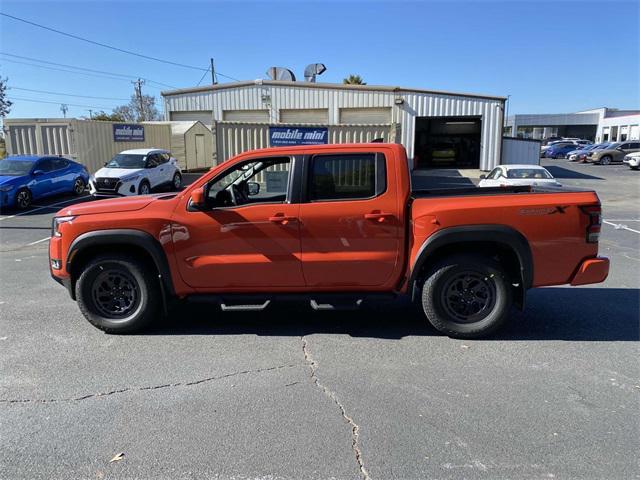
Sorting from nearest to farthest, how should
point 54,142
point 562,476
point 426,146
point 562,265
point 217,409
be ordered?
point 562,476
point 217,409
point 562,265
point 54,142
point 426,146

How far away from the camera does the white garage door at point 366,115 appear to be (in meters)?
24.4

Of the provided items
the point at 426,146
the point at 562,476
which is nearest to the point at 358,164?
the point at 562,476

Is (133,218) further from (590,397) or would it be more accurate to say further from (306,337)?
(590,397)

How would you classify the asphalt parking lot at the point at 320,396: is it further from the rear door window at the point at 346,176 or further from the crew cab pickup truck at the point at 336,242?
the rear door window at the point at 346,176

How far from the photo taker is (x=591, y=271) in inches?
176

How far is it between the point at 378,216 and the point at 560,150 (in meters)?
49.4

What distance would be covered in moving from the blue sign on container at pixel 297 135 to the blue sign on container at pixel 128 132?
1114 centimetres

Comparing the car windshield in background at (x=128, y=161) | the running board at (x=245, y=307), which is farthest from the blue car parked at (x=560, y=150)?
the running board at (x=245, y=307)

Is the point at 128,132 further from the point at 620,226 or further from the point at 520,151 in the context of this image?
the point at 620,226

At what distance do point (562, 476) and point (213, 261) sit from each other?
3.30 metres

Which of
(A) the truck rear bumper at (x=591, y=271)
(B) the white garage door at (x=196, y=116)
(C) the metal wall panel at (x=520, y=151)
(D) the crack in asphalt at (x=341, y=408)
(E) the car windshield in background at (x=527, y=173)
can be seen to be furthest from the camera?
(B) the white garage door at (x=196, y=116)

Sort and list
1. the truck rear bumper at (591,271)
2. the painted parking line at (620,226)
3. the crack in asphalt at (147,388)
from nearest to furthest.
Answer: the crack in asphalt at (147,388) < the truck rear bumper at (591,271) < the painted parking line at (620,226)

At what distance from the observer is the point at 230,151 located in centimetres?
1661

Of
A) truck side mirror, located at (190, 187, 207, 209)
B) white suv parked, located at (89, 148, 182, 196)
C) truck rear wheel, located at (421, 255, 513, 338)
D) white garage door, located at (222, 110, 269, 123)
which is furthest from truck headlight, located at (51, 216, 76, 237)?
white garage door, located at (222, 110, 269, 123)
